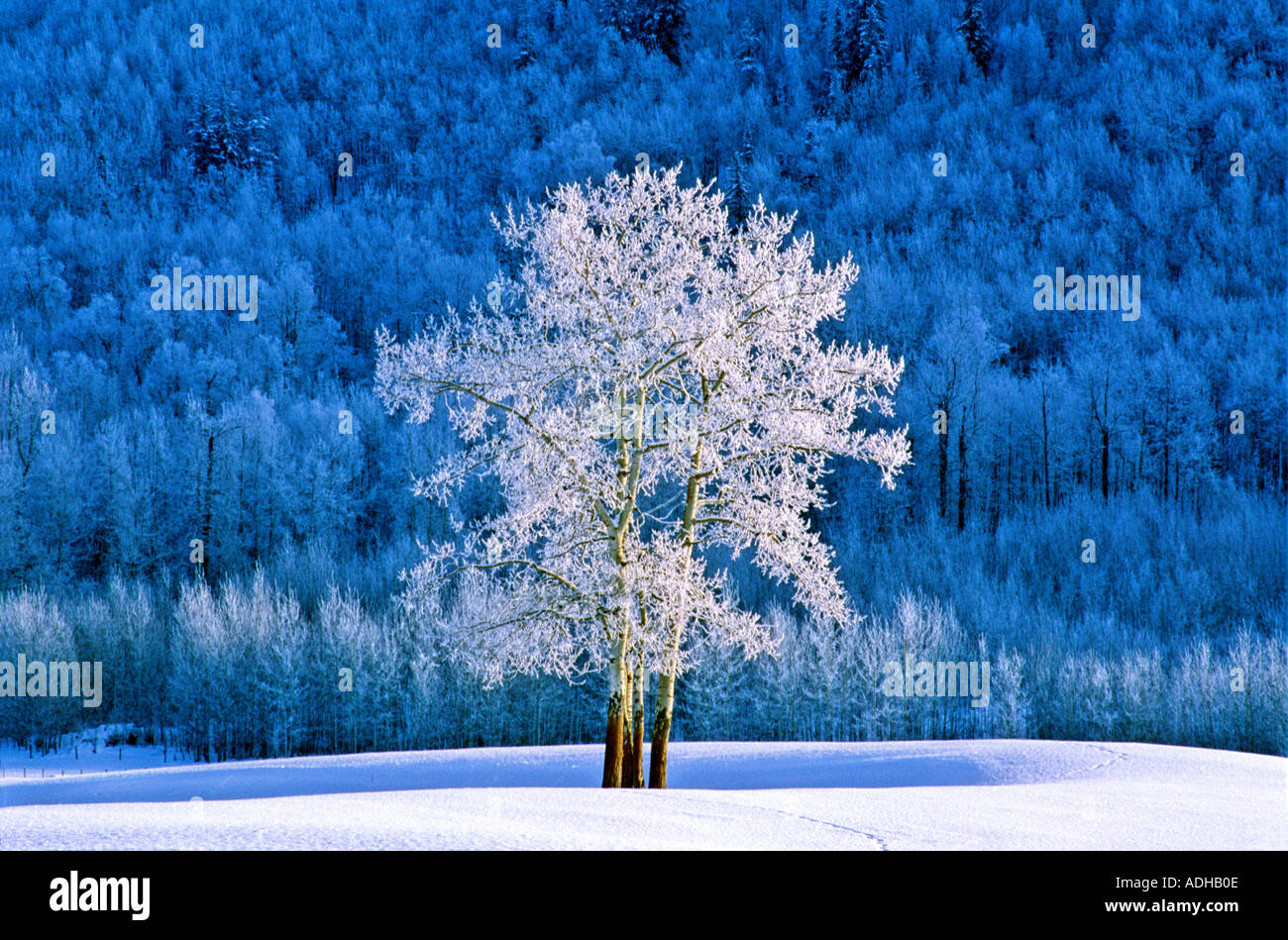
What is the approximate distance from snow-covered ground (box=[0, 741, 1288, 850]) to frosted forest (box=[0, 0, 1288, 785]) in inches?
125

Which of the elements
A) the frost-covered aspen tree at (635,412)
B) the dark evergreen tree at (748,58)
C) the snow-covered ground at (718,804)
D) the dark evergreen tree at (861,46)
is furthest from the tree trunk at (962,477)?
the dark evergreen tree at (748,58)

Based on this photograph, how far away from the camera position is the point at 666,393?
2045cm

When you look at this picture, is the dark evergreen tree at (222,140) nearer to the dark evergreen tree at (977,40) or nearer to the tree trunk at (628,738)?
the dark evergreen tree at (977,40)

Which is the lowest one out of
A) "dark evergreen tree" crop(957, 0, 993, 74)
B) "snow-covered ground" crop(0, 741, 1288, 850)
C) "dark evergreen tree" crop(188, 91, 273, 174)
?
"snow-covered ground" crop(0, 741, 1288, 850)

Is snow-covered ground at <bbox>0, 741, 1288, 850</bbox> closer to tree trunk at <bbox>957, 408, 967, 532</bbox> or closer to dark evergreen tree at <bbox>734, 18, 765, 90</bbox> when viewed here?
tree trunk at <bbox>957, 408, 967, 532</bbox>

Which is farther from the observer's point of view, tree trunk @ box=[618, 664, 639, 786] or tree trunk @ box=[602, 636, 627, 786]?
tree trunk @ box=[618, 664, 639, 786]

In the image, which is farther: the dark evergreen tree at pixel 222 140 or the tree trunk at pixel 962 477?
the dark evergreen tree at pixel 222 140

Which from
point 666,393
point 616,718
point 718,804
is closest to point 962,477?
point 666,393

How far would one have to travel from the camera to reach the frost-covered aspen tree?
16.4m

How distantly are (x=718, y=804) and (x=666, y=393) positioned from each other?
29.3 feet

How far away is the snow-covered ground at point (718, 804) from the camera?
365 inches

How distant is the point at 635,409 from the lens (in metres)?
17.0

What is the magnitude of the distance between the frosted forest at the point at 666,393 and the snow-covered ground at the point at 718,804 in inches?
125

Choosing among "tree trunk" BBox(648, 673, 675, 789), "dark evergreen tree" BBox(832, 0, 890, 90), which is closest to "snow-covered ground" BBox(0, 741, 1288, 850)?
"tree trunk" BBox(648, 673, 675, 789)
